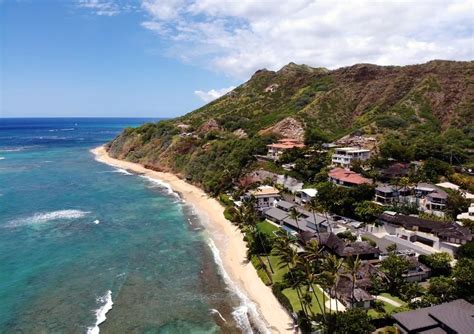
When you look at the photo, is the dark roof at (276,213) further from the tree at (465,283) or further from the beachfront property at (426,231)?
the tree at (465,283)

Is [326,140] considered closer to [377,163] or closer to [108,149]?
[377,163]

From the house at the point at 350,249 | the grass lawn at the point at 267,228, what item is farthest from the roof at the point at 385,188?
the grass lawn at the point at 267,228

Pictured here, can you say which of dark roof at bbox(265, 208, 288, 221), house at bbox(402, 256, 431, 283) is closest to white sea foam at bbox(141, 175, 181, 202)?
dark roof at bbox(265, 208, 288, 221)

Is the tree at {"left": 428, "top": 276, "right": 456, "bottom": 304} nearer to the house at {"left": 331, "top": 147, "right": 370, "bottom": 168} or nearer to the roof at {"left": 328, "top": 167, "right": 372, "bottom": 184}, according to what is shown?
the roof at {"left": 328, "top": 167, "right": 372, "bottom": 184}

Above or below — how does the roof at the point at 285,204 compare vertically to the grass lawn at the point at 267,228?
above

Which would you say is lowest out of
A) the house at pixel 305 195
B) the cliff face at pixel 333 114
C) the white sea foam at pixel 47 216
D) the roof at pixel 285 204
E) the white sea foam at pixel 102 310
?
the white sea foam at pixel 102 310

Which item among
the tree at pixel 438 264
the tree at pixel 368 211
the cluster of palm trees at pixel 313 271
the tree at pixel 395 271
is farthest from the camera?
the tree at pixel 368 211

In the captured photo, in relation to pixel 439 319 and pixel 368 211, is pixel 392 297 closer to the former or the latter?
pixel 439 319
